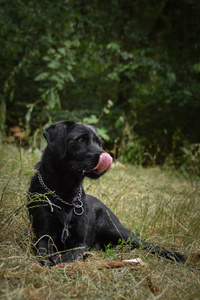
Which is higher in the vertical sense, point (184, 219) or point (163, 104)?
point (163, 104)

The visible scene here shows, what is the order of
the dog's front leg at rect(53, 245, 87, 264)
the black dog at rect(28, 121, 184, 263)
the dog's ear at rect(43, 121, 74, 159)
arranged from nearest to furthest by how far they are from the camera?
the dog's front leg at rect(53, 245, 87, 264) → the black dog at rect(28, 121, 184, 263) → the dog's ear at rect(43, 121, 74, 159)

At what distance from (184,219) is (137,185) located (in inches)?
74.0

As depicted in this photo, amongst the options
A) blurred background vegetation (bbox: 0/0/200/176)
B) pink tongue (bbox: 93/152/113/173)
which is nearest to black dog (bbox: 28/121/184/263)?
pink tongue (bbox: 93/152/113/173)

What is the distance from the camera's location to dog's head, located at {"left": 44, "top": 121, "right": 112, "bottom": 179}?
270 cm

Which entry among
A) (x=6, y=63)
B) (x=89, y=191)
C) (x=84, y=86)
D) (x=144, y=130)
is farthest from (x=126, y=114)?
(x=89, y=191)

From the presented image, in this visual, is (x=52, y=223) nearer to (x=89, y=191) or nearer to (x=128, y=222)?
(x=128, y=222)

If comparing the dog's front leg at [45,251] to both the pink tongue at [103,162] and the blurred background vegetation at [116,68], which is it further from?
the blurred background vegetation at [116,68]

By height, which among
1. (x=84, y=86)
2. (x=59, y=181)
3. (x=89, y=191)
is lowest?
(x=89, y=191)

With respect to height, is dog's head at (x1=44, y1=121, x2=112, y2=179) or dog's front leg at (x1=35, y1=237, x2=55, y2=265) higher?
dog's head at (x1=44, y1=121, x2=112, y2=179)

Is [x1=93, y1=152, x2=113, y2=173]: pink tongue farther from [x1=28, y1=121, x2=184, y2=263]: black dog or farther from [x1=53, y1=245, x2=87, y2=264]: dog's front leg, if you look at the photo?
[x1=53, y1=245, x2=87, y2=264]: dog's front leg

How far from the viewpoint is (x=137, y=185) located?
548cm

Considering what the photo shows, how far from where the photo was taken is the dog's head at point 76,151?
270 cm

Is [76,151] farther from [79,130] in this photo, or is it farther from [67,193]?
[67,193]

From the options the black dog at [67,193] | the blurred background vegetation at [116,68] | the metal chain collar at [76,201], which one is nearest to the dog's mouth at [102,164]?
the black dog at [67,193]
